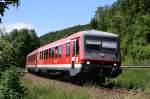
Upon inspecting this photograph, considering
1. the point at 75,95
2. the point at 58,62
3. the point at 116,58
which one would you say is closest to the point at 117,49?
the point at 116,58

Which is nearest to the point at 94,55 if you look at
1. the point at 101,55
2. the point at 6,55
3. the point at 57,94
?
the point at 101,55

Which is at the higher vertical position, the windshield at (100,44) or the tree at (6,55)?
the windshield at (100,44)

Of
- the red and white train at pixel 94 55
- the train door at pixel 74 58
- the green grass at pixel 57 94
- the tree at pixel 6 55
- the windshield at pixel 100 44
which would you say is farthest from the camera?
the train door at pixel 74 58

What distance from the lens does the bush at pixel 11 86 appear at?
1530 cm

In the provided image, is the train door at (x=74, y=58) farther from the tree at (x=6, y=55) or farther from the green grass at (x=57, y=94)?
the green grass at (x=57, y=94)

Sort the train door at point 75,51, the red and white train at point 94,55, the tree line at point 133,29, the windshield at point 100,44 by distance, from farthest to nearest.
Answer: the tree line at point 133,29 < the train door at point 75,51 < the windshield at point 100,44 < the red and white train at point 94,55

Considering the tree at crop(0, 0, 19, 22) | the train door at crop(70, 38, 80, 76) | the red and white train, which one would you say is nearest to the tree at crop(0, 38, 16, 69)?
the tree at crop(0, 0, 19, 22)

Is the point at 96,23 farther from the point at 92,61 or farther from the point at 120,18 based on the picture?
the point at 92,61

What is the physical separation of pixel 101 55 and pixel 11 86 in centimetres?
1139

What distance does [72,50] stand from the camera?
1127 inches

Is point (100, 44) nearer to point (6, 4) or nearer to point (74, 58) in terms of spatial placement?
point (74, 58)

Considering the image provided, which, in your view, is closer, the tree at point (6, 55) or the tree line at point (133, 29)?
the tree at point (6, 55)

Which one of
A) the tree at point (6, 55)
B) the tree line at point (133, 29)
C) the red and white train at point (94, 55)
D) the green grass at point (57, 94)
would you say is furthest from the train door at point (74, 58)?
the tree line at point (133, 29)

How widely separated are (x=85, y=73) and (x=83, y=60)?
0.66 m
